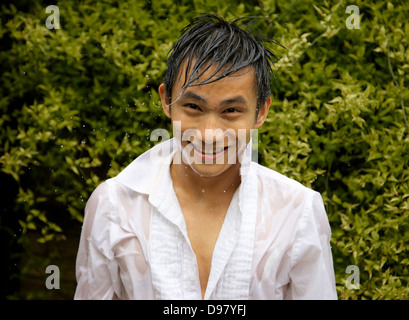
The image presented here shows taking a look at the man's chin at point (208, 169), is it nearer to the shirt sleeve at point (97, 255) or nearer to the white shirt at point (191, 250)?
the white shirt at point (191, 250)

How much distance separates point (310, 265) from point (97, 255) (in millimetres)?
649

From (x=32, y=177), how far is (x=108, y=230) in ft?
2.95

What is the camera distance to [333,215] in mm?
2152

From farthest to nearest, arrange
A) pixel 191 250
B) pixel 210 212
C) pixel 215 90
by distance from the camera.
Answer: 1. pixel 210 212
2. pixel 191 250
3. pixel 215 90

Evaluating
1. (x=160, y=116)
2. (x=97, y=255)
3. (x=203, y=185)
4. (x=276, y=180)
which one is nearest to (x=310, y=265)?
(x=276, y=180)

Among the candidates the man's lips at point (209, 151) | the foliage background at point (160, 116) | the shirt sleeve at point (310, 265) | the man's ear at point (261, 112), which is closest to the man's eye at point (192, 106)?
the man's lips at point (209, 151)

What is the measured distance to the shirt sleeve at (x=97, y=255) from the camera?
157cm

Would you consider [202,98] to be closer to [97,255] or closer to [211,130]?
[211,130]

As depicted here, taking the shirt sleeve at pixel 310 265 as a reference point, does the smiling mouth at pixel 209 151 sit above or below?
above

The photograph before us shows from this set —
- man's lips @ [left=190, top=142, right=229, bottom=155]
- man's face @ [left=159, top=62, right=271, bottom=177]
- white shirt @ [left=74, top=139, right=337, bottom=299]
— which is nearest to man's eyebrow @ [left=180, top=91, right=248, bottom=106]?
man's face @ [left=159, top=62, right=271, bottom=177]

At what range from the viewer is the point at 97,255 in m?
1.57

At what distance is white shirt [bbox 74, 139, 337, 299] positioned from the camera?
1521mm

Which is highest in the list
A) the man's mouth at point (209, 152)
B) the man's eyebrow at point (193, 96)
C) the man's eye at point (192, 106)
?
the man's eyebrow at point (193, 96)

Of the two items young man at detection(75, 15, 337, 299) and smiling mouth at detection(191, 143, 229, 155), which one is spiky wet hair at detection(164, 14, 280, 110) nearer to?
young man at detection(75, 15, 337, 299)
